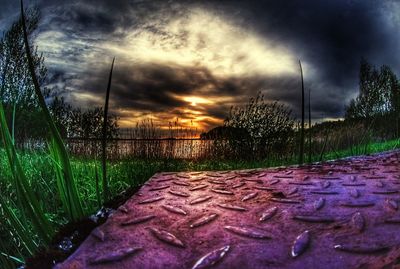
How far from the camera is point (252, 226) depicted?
2.08 meters

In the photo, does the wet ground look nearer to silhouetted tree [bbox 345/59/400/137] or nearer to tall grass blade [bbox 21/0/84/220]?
tall grass blade [bbox 21/0/84/220]

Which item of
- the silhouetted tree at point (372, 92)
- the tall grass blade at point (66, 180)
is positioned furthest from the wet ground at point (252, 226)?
the silhouetted tree at point (372, 92)

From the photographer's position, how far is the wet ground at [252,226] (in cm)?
172

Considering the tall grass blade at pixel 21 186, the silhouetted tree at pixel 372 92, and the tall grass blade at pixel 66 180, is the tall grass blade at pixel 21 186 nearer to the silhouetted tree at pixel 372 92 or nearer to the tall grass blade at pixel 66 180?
the tall grass blade at pixel 66 180

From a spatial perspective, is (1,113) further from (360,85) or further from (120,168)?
(360,85)

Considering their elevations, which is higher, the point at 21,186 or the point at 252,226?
the point at 21,186

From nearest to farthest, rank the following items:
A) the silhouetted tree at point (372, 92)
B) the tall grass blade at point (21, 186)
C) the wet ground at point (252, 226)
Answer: the wet ground at point (252, 226), the tall grass blade at point (21, 186), the silhouetted tree at point (372, 92)

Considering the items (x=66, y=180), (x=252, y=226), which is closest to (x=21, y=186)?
(x=66, y=180)

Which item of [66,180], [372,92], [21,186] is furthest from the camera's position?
[372,92]

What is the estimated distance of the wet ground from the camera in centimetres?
172

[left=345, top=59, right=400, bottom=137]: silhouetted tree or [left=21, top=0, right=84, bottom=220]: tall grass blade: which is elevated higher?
[left=345, top=59, right=400, bottom=137]: silhouetted tree

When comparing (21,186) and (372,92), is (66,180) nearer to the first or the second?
(21,186)

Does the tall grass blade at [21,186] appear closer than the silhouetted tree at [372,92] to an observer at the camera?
Yes

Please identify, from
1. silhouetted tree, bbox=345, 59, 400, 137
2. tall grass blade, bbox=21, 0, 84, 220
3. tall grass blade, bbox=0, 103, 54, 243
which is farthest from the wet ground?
silhouetted tree, bbox=345, 59, 400, 137
